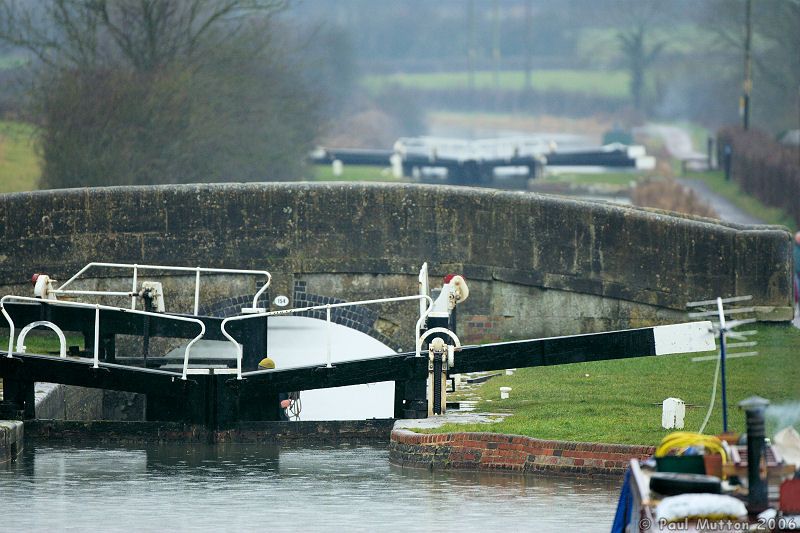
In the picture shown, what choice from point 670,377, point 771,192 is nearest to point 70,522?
point 670,377

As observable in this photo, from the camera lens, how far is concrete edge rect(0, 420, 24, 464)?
620 inches

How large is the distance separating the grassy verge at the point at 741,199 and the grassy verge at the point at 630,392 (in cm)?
1862

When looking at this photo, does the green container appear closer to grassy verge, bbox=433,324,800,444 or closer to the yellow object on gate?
the yellow object on gate

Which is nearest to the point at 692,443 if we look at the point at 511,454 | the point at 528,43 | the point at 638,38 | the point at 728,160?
the point at 511,454

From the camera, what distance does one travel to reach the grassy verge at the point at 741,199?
129ft

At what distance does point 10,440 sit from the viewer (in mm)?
15953

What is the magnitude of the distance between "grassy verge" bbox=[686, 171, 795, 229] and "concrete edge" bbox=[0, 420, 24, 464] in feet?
79.1

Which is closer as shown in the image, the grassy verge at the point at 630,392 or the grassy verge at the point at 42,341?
the grassy verge at the point at 630,392

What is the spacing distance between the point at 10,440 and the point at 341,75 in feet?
211

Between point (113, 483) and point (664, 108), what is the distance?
8208 cm

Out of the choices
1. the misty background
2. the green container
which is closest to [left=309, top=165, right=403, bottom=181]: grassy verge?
the misty background

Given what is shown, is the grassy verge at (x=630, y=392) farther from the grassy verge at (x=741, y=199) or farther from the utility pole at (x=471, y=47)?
the utility pole at (x=471, y=47)

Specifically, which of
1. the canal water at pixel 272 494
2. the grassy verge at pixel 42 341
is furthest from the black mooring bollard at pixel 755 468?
the grassy verge at pixel 42 341

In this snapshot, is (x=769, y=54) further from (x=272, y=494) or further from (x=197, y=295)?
(x=272, y=494)
